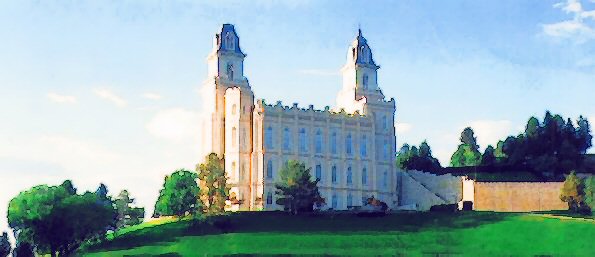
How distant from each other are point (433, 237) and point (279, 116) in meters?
22.3

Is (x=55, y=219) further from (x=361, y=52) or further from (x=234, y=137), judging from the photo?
(x=361, y=52)

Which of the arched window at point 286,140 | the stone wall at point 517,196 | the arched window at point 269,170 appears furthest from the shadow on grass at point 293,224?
the arched window at point 286,140

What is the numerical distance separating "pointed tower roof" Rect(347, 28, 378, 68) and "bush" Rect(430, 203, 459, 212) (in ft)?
56.3

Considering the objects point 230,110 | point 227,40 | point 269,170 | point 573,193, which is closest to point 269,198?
point 269,170

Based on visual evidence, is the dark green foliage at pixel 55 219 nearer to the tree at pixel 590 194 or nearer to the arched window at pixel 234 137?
the arched window at pixel 234 137

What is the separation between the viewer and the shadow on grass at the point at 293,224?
70.9m

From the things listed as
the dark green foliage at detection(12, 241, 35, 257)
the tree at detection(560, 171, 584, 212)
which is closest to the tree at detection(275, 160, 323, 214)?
the dark green foliage at detection(12, 241, 35, 257)

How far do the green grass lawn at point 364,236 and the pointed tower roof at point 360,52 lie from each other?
2253cm

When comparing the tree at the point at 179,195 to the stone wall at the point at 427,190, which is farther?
the stone wall at the point at 427,190

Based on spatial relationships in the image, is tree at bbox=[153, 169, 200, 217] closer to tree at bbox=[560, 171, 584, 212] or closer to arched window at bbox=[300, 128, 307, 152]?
arched window at bbox=[300, 128, 307, 152]

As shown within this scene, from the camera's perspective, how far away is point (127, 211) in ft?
308

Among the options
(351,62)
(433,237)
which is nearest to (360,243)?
(433,237)

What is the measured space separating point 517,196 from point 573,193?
5638 mm

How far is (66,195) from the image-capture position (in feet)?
247
